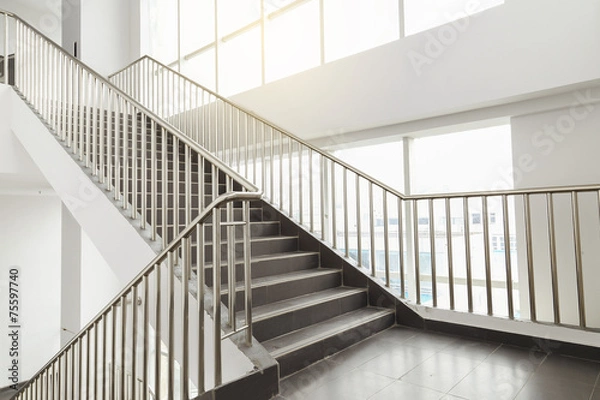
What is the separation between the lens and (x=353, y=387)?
2.07 metres

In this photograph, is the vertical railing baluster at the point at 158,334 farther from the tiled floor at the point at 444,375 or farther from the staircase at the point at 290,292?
the tiled floor at the point at 444,375

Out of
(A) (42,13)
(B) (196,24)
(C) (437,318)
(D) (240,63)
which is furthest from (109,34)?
(C) (437,318)

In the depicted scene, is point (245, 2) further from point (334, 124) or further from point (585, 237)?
point (585, 237)

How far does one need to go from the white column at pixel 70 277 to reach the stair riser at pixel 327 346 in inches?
206

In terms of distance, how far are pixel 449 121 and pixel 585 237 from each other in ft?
5.02

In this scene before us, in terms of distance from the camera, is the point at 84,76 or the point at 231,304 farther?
the point at 84,76

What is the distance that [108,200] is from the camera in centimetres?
290

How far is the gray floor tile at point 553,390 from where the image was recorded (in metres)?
1.92

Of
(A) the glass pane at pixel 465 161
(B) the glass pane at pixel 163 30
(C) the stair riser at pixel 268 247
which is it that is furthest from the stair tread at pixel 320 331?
(B) the glass pane at pixel 163 30

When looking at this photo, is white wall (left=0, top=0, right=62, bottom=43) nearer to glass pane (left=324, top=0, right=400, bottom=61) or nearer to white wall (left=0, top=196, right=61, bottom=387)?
white wall (left=0, top=196, right=61, bottom=387)

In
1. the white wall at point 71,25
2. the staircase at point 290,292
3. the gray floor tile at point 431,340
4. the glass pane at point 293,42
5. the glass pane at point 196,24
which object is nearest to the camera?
the staircase at point 290,292

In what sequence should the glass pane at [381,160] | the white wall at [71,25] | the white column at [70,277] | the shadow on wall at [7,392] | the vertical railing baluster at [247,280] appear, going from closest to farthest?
the vertical railing baluster at [247,280] < the glass pane at [381,160] < the shadow on wall at [7,392] < the white column at [70,277] < the white wall at [71,25]

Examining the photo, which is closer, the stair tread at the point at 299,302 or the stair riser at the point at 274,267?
the stair tread at the point at 299,302

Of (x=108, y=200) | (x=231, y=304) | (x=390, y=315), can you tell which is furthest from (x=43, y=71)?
(x=390, y=315)
